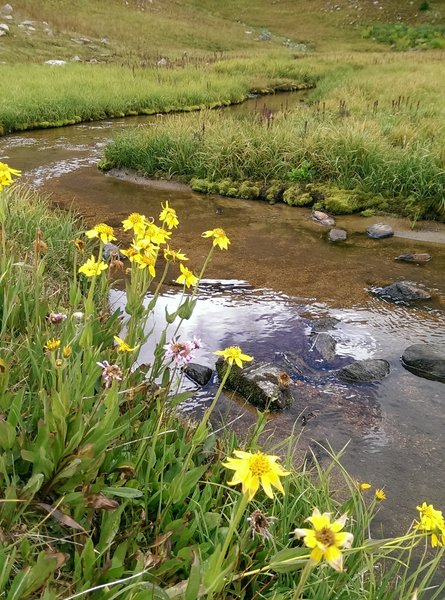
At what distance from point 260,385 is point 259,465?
106 inches

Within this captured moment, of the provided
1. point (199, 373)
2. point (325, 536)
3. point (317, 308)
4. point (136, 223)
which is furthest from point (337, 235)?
point (325, 536)

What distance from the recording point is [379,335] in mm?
4766

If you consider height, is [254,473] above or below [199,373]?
above

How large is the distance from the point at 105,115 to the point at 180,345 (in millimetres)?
14490

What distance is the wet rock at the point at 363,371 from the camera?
4.05 metres

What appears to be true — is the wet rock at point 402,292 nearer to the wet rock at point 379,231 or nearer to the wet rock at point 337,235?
the wet rock at point 337,235

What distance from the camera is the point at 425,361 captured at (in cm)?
420

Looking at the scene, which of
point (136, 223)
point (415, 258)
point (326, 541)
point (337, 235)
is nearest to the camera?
point (326, 541)

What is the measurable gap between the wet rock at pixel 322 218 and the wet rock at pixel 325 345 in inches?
141

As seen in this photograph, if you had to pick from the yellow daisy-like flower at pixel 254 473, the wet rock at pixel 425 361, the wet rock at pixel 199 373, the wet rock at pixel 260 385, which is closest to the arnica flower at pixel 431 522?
the yellow daisy-like flower at pixel 254 473

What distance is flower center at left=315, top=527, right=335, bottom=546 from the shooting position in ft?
3.05

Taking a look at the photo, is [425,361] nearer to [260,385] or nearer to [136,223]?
[260,385]

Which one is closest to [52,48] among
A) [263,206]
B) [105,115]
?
[105,115]

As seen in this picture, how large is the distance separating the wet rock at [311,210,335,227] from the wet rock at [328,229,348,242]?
1.56 ft
